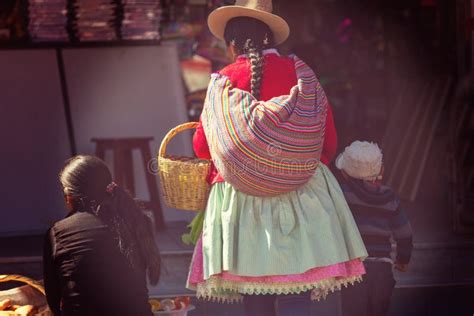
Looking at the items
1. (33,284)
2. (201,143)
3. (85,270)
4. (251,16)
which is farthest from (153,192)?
(85,270)

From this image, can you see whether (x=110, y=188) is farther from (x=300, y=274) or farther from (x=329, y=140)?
(x=329, y=140)

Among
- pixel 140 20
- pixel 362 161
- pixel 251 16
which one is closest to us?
pixel 251 16

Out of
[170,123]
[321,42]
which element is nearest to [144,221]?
[170,123]

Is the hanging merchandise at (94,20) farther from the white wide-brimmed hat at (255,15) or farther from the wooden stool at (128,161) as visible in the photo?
the white wide-brimmed hat at (255,15)

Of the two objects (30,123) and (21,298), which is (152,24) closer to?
(30,123)

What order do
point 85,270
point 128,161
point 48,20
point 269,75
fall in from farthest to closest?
1. point 48,20
2. point 128,161
3. point 269,75
4. point 85,270

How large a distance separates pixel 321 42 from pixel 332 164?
13.0ft

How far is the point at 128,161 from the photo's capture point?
8625mm

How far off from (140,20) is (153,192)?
1.42 metres

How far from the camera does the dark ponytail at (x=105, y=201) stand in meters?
5.09

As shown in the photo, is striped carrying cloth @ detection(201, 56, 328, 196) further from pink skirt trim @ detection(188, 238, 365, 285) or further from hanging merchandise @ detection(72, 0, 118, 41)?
hanging merchandise @ detection(72, 0, 118, 41)

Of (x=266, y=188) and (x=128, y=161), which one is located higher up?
(x=266, y=188)

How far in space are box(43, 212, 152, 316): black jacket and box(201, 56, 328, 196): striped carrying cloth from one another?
2.27 feet

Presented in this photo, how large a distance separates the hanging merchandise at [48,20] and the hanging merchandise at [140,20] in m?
0.49
